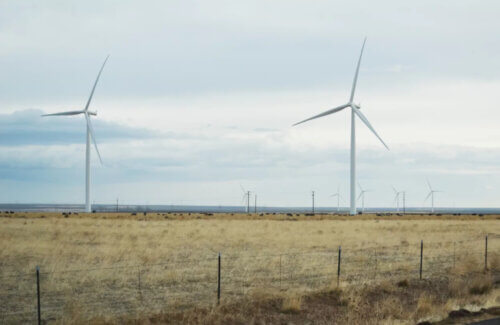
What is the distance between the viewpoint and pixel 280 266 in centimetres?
2505

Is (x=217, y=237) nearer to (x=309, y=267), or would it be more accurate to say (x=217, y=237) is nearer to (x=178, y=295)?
(x=309, y=267)

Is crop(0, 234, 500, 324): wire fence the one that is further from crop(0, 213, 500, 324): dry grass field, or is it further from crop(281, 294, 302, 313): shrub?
crop(281, 294, 302, 313): shrub

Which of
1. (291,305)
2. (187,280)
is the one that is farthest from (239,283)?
(291,305)

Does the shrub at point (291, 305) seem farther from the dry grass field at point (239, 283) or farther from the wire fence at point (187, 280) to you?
the wire fence at point (187, 280)

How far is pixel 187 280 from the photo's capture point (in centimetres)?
2241

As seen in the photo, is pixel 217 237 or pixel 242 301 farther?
pixel 217 237

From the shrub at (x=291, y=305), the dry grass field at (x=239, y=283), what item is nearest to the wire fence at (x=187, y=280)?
the dry grass field at (x=239, y=283)

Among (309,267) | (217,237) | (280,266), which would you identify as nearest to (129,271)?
(280,266)

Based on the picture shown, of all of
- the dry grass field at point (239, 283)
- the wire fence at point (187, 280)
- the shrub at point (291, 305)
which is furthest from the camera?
the wire fence at point (187, 280)

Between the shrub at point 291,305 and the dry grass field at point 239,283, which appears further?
the shrub at point 291,305

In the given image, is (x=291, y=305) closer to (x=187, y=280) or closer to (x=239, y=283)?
(x=239, y=283)

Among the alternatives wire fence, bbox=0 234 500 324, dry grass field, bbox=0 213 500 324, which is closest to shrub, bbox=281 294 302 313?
dry grass field, bbox=0 213 500 324

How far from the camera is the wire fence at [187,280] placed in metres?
17.1

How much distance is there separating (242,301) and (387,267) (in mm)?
11373
